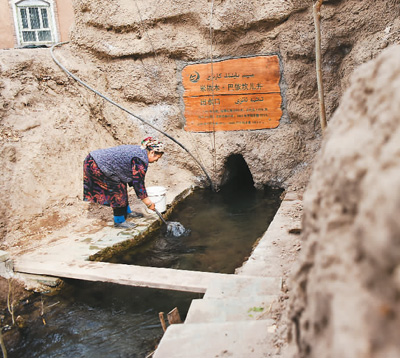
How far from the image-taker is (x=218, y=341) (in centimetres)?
186

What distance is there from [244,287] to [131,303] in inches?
55.2

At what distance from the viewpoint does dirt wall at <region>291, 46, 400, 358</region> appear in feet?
1.96

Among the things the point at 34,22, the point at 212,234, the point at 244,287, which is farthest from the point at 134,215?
the point at 34,22

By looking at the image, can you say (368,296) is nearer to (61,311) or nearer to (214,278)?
(214,278)

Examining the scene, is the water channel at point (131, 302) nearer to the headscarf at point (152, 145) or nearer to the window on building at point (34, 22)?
the headscarf at point (152, 145)

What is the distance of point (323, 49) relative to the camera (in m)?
6.07

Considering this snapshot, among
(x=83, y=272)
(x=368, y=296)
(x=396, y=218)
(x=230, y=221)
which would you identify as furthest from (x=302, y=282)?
(x=230, y=221)

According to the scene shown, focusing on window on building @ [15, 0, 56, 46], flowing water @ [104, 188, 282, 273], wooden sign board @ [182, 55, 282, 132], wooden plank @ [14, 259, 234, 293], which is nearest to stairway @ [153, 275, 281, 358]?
wooden plank @ [14, 259, 234, 293]

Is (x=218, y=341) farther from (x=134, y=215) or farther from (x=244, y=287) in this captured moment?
(x=134, y=215)

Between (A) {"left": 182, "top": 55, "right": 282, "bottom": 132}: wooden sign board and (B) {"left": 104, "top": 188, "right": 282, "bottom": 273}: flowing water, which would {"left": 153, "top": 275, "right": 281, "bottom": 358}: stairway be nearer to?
(B) {"left": 104, "top": 188, "right": 282, "bottom": 273}: flowing water

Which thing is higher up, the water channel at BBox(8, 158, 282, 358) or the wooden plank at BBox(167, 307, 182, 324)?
the wooden plank at BBox(167, 307, 182, 324)

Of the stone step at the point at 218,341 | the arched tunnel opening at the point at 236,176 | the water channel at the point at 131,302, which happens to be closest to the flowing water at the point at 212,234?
the water channel at the point at 131,302

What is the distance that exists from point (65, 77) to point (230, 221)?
446cm

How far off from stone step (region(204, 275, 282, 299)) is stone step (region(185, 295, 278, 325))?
19 cm
